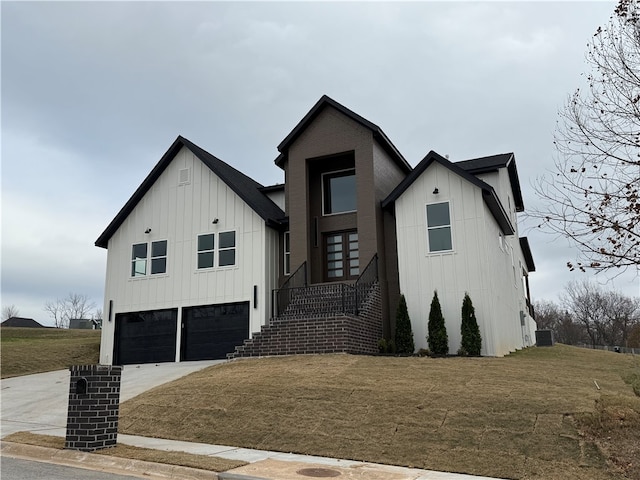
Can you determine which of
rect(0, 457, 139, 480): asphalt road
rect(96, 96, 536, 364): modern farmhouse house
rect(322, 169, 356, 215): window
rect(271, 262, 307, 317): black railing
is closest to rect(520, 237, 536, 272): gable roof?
rect(96, 96, 536, 364): modern farmhouse house

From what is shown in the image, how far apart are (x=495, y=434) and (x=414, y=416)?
4.93ft

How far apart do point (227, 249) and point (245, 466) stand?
1350 cm

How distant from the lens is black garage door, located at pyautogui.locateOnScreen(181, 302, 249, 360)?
20203 mm

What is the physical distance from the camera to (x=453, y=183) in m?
19.0

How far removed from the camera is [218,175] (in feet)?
70.6

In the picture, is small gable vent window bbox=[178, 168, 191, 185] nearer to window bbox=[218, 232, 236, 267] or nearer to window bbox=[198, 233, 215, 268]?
window bbox=[198, 233, 215, 268]

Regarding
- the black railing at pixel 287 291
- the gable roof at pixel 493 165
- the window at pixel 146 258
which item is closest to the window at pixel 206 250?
the window at pixel 146 258

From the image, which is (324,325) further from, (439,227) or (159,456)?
(159,456)

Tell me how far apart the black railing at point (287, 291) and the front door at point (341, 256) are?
3.84 feet

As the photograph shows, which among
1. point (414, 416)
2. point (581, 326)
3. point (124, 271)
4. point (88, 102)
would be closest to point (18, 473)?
point (414, 416)

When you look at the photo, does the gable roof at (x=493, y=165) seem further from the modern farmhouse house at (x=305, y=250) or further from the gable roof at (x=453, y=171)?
the gable roof at (x=453, y=171)

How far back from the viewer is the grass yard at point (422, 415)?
27.4 feet

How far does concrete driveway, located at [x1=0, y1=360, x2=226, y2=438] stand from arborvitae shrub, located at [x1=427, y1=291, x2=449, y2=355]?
7.56 metres

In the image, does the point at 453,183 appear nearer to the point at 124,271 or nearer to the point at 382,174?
the point at 382,174
